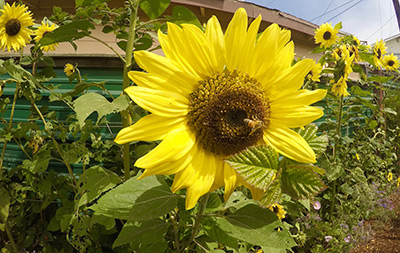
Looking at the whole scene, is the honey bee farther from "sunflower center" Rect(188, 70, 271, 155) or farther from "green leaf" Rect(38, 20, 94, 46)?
"green leaf" Rect(38, 20, 94, 46)

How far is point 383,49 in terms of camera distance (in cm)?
390

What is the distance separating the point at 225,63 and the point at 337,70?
5.45 feet

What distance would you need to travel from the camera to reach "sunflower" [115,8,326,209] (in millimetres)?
596

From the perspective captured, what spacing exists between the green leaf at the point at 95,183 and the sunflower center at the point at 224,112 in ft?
1.70

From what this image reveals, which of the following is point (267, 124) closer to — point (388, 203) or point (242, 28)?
point (242, 28)

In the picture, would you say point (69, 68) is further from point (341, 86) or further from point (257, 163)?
point (257, 163)

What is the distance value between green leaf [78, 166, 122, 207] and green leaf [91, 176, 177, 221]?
25 cm

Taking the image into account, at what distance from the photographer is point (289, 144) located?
63 cm

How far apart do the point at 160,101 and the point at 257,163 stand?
234 mm

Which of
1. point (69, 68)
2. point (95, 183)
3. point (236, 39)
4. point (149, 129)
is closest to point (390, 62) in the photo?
point (69, 68)

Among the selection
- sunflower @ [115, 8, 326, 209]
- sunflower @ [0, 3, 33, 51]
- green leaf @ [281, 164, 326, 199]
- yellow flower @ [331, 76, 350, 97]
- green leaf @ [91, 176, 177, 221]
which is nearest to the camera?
Answer: green leaf @ [281, 164, 326, 199]

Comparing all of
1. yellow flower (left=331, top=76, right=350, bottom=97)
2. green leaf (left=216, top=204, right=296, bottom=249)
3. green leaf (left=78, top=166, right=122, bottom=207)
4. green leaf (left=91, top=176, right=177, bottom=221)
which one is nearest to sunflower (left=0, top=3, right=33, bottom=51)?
green leaf (left=78, top=166, right=122, bottom=207)

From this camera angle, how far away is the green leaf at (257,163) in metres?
0.51

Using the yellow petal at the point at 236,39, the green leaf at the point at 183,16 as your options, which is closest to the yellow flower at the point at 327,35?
the green leaf at the point at 183,16
